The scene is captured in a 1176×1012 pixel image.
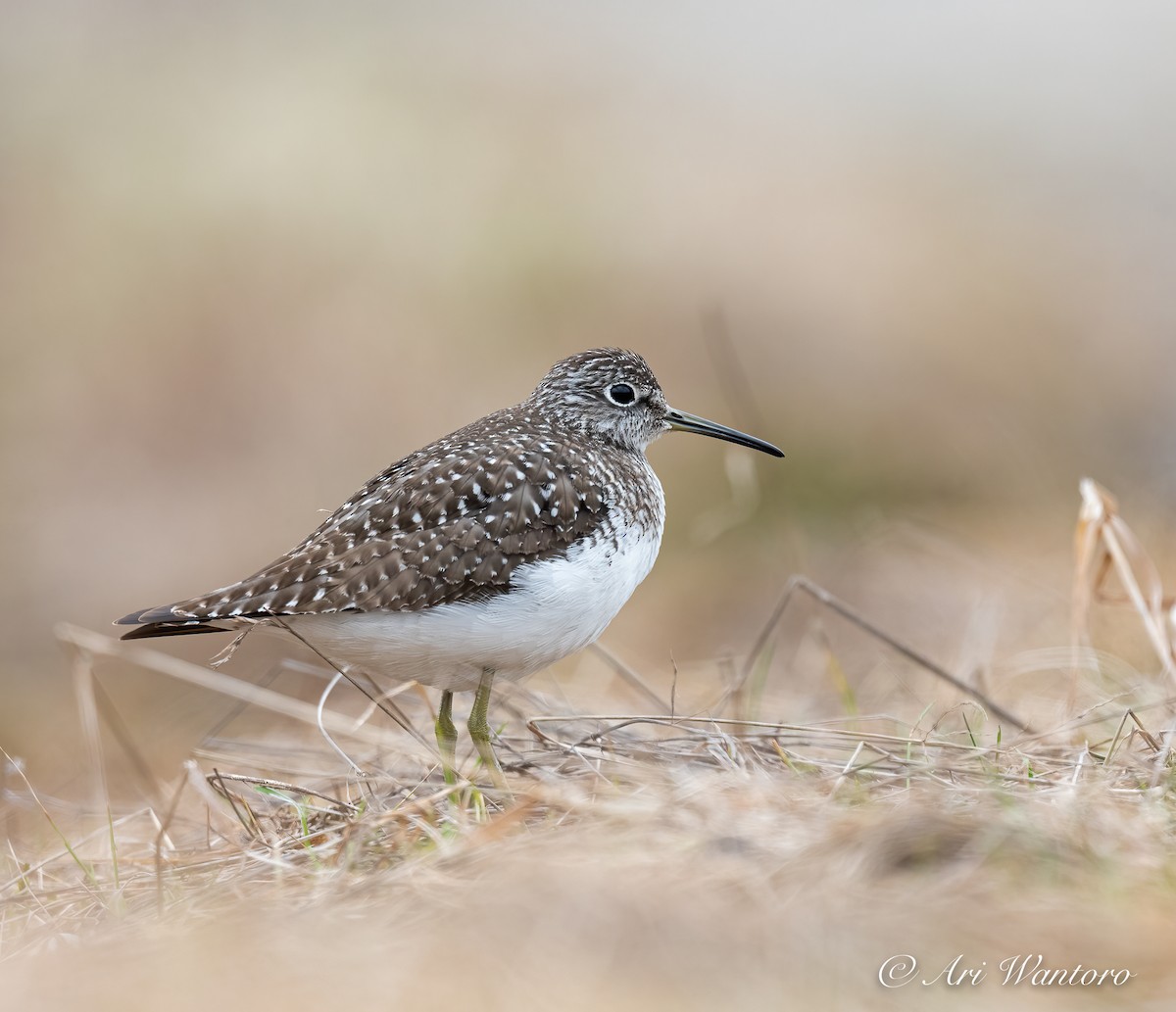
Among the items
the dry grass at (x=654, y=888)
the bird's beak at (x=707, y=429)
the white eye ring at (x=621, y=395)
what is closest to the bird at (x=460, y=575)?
the dry grass at (x=654, y=888)

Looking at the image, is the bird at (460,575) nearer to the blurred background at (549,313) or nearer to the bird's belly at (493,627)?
the bird's belly at (493,627)

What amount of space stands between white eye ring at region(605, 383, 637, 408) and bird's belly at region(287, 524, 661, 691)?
131 cm

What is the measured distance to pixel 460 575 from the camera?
516cm

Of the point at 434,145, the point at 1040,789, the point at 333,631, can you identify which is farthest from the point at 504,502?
the point at 434,145

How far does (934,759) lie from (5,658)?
10162mm

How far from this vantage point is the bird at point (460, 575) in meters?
5.14

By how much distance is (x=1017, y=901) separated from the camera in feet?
10.8

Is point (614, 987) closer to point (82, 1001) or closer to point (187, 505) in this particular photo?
point (82, 1001)

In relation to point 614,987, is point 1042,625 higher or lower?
lower

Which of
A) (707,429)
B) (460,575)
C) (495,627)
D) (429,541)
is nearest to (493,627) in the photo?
(495,627)

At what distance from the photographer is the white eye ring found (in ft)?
21.6

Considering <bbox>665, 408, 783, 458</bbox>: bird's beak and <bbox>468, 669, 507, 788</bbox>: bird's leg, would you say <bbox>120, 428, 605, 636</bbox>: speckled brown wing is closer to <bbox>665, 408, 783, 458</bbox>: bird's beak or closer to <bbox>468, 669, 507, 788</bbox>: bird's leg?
<bbox>468, 669, 507, 788</bbox>: bird's leg

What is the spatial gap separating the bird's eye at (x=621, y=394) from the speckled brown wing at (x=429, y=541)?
0.96 m

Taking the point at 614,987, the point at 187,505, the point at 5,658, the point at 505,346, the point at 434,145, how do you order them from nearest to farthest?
1. the point at 614,987
2. the point at 5,658
3. the point at 187,505
4. the point at 505,346
5. the point at 434,145
